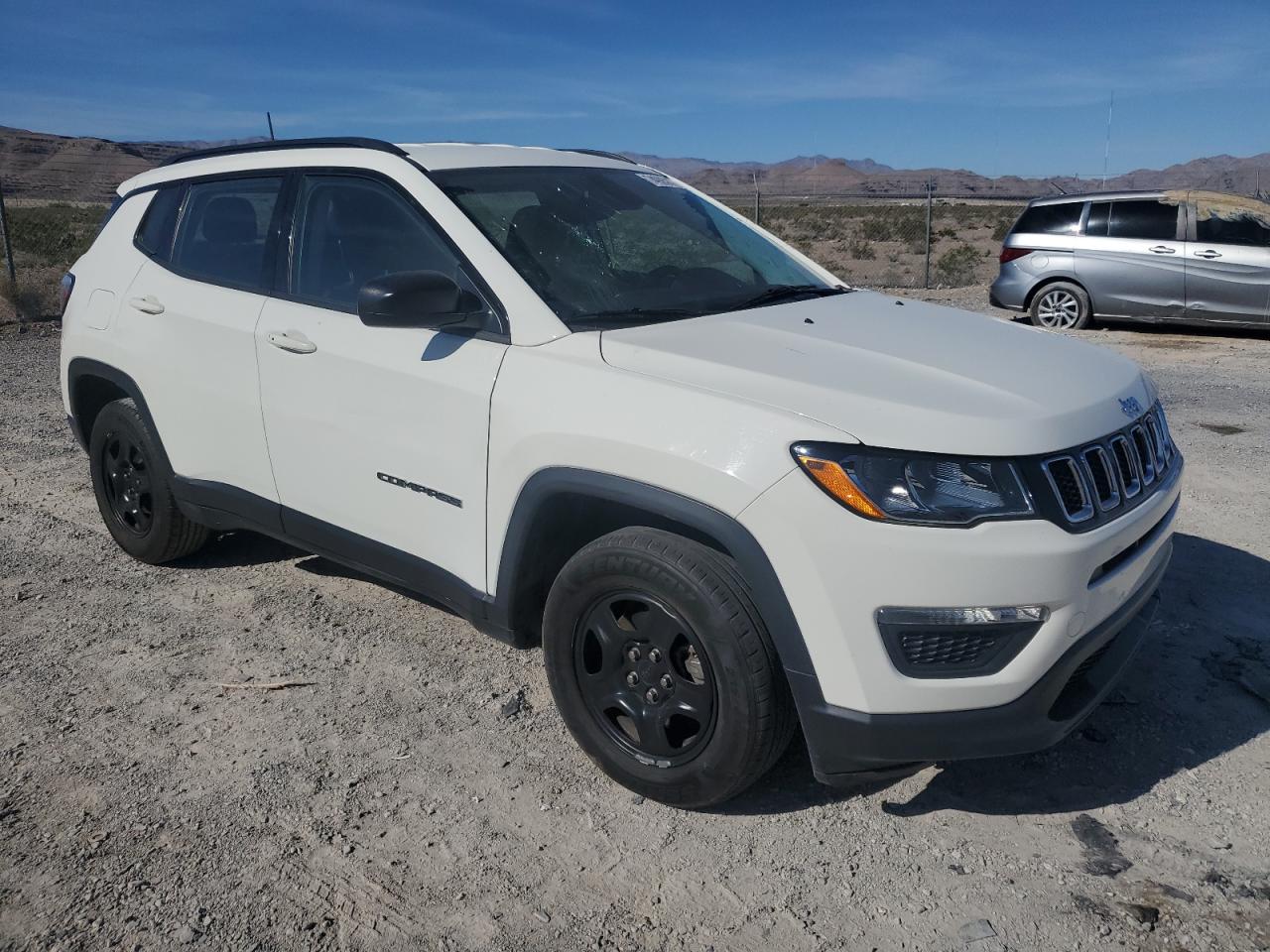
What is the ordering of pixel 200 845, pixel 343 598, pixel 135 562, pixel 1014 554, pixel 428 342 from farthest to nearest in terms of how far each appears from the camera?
pixel 135 562, pixel 343 598, pixel 428 342, pixel 200 845, pixel 1014 554

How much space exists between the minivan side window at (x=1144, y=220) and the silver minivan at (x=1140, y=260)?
0.01 metres

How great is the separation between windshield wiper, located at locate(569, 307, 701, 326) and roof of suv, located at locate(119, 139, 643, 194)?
0.87 metres

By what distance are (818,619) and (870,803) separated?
859 mm

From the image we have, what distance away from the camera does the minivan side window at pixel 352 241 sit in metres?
3.63

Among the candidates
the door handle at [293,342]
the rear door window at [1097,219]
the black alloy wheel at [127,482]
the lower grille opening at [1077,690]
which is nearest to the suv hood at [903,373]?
the lower grille opening at [1077,690]

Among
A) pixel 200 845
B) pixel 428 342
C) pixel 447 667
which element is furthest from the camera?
pixel 447 667

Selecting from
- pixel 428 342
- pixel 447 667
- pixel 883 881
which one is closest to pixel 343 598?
pixel 447 667

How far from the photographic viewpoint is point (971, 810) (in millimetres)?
3123

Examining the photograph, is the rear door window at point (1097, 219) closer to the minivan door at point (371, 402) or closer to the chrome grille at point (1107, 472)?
the chrome grille at point (1107, 472)

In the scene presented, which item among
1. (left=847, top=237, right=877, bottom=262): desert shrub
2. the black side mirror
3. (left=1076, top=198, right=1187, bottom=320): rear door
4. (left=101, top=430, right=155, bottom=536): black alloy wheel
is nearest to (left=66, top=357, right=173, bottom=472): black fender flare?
(left=101, top=430, right=155, bottom=536): black alloy wheel

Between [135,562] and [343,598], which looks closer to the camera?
[343,598]

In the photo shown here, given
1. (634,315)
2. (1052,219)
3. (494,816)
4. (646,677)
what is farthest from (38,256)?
(646,677)

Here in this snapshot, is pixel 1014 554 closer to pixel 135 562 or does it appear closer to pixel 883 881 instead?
pixel 883 881

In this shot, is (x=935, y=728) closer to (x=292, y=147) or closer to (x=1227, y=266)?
(x=292, y=147)
